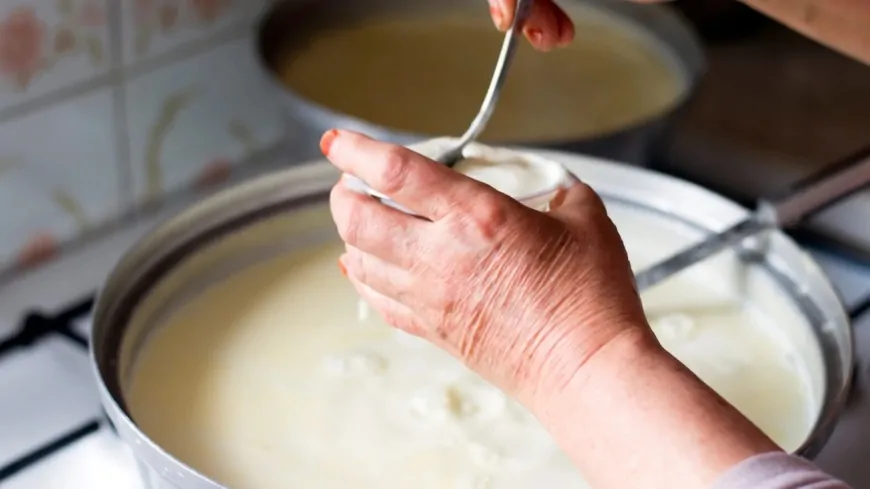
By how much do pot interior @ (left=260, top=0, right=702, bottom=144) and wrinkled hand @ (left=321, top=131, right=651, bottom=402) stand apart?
0.39 meters

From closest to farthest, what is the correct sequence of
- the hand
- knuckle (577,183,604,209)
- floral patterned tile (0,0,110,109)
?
1. knuckle (577,183,604,209)
2. the hand
3. floral patterned tile (0,0,110,109)

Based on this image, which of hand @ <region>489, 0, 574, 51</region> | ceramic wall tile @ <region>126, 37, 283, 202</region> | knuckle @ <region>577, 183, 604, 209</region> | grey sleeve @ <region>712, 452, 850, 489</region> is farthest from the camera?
ceramic wall tile @ <region>126, 37, 283, 202</region>

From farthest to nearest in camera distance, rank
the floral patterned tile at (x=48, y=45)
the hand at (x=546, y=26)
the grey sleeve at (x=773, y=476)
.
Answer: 1. the floral patterned tile at (x=48, y=45)
2. the hand at (x=546, y=26)
3. the grey sleeve at (x=773, y=476)

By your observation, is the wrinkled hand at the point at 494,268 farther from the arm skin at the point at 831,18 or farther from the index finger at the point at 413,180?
the arm skin at the point at 831,18

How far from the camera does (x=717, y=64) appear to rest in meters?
1.07

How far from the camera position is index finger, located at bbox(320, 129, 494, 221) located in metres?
0.45

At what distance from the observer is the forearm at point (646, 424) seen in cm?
40

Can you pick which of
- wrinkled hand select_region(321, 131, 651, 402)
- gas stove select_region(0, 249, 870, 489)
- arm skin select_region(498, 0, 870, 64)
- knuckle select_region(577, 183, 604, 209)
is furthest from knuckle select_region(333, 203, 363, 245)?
arm skin select_region(498, 0, 870, 64)

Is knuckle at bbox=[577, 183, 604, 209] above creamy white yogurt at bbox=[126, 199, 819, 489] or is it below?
above

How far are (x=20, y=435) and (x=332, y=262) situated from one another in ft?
0.73

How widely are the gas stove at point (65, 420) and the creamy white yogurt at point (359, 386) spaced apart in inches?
1.8

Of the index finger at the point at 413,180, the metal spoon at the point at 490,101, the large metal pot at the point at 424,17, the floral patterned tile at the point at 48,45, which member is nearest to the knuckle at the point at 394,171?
the index finger at the point at 413,180

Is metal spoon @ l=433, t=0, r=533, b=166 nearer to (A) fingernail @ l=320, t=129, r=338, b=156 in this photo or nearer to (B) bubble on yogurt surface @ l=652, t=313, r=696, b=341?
(A) fingernail @ l=320, t=129, r=338, b=156

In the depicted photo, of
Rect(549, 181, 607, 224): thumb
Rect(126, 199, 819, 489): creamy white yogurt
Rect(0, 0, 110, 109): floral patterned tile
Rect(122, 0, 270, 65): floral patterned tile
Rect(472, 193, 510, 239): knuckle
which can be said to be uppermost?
Rect(122, 0, 270, 65): floral patterned tile
